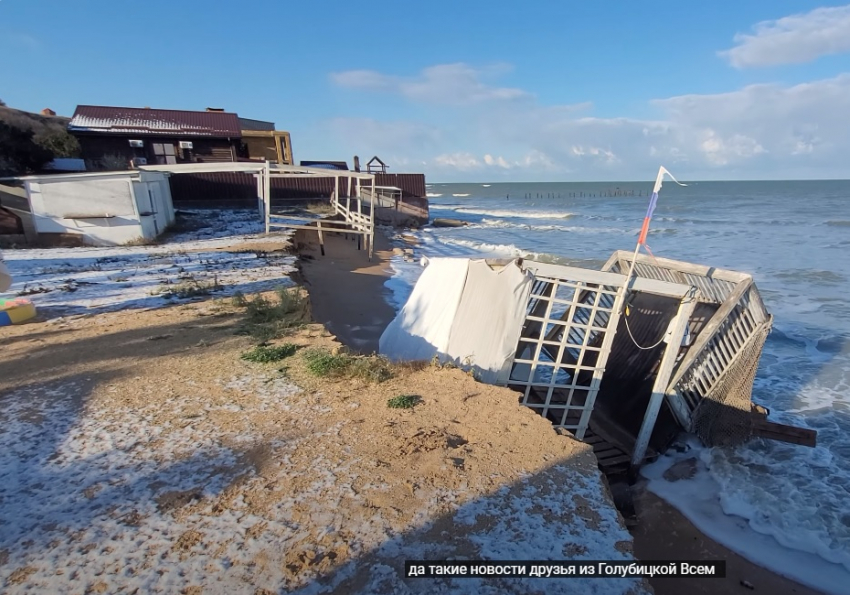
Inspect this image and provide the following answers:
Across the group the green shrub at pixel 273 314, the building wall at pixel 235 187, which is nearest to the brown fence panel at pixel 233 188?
the building wall at pixel 235 187

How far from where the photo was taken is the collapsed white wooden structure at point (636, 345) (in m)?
6.36

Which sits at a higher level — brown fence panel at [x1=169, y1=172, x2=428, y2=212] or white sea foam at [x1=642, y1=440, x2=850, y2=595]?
brown fence panel at [x1=169, y1=172, x2=428, y2=212]

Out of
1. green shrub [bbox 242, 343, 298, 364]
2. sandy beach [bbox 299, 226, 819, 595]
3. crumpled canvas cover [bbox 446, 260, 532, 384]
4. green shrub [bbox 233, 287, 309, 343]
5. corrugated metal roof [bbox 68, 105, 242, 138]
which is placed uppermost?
corrugated metal roof [bbox 68, 105, 242, 138]

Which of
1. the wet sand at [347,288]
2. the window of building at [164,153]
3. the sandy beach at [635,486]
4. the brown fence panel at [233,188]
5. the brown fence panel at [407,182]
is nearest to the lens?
the sandy beach at [635,486]

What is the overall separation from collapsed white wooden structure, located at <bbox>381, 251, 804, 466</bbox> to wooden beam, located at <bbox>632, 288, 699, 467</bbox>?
14mm

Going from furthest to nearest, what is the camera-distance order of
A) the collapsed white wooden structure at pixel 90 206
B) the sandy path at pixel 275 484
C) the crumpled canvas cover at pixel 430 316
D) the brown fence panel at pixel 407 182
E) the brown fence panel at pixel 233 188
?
the brown fence panel at pixel 407 182 → the brown fence panel at pixel 233 188 → the collapsed white wooden structure at pixel 90 206 → the crumpled canvas cover at pixel 430 316 → the sandy path at pixel 275 484

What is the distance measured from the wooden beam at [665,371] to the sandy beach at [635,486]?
0.59 meters

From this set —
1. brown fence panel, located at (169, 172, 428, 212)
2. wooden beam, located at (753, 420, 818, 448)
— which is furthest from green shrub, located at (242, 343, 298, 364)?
brown fence panel, located at (169, 172, 428, 212)

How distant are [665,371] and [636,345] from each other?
72cm

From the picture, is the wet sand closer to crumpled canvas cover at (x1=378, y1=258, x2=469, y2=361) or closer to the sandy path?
crumpled canvas cover at (x1=378, y1=258, x2=469, y2=361)

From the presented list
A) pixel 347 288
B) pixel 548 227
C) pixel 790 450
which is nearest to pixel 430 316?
pixel 790 450

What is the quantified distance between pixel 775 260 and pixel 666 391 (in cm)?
1895

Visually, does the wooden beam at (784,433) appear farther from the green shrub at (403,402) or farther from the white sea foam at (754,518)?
the green shrub at (403,402)

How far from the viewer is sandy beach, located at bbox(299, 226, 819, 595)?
478 centimetres
